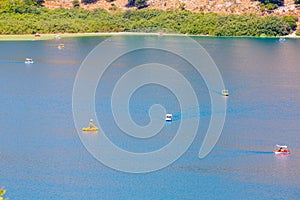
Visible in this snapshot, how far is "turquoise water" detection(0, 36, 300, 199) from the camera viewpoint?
45.3m

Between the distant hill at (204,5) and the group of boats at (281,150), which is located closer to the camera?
the group of boats at (281,150)

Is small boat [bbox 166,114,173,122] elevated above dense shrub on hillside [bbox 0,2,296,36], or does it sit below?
above

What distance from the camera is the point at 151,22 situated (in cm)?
13988

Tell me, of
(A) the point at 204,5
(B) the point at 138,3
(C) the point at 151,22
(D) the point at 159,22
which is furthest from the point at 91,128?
(B) the point at 138,3

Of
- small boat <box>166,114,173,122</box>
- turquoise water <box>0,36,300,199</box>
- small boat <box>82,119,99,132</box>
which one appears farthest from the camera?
small boat <box>166,114,173,122</box>

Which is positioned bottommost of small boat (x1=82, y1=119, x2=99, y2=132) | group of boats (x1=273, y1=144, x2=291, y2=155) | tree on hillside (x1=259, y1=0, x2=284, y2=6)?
tree on hillside (x1=259, y1=0, x2=284, y2=6)

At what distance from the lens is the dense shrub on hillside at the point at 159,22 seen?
136m

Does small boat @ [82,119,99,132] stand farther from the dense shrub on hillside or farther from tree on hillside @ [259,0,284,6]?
tree on hillside @ [259,0,284,6]

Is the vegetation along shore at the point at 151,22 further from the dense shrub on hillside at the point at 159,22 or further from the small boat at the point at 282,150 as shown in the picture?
the small boat at the point at 282,150

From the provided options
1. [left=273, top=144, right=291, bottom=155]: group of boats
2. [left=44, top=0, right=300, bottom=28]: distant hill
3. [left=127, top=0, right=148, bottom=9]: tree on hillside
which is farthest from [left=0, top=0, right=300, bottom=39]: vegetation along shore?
[left=273, top=144, right=291, bottom=155]: group of boats

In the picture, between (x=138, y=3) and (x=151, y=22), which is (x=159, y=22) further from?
(x=138, y=3)

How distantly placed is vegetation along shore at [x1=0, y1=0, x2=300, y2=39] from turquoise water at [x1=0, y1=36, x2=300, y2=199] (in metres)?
43.5

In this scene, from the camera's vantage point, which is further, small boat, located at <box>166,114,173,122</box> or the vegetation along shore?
the vegetation along shore

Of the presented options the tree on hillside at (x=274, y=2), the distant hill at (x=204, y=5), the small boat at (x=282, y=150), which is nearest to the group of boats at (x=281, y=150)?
the small boat at (x=282, y=150)
